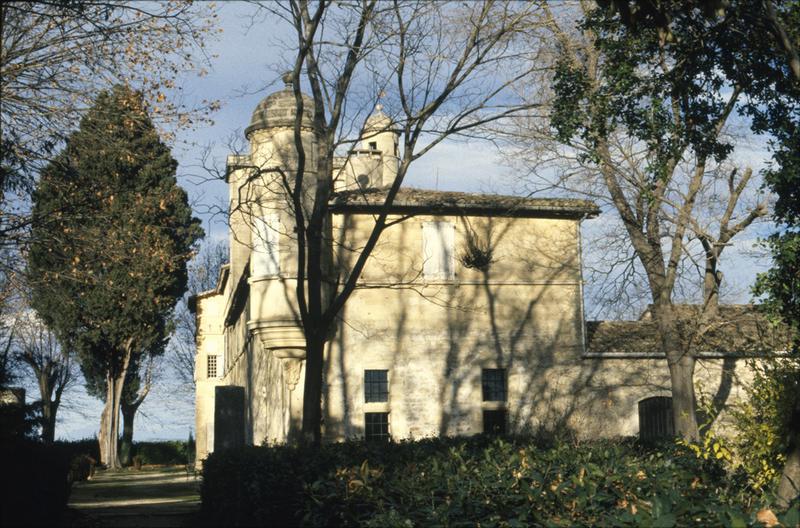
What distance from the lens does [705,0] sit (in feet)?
26.4

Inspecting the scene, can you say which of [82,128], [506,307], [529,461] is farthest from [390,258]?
[529,461]

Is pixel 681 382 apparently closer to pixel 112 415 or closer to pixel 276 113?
pixel 276 113

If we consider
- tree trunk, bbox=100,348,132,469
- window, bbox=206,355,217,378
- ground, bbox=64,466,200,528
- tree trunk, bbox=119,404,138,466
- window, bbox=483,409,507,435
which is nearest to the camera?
ground, bbox=64,466,200,528

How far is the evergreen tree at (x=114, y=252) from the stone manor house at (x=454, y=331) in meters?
3.33

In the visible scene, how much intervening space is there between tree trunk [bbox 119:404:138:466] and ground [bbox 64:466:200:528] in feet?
36.3

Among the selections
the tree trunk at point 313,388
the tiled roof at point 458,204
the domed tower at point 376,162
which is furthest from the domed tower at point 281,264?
the tree trunk at point 313,388

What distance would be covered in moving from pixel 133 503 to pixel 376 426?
6.32 metres

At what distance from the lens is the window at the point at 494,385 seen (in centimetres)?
2592

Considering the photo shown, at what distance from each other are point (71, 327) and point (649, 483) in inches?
1319

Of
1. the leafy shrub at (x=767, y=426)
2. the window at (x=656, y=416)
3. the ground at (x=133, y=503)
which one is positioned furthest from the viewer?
the window at (x=656, y=416)

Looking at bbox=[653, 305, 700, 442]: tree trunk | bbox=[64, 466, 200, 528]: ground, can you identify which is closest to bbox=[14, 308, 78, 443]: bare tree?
bbox=[64, 466, 200, 528]: ground

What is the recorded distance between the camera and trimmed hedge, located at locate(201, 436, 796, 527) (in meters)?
6.45

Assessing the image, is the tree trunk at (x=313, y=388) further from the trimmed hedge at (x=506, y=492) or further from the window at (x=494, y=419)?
the window at (x=494, y=419)

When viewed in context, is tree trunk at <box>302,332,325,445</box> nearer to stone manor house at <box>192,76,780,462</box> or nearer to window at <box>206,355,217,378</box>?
stone manor house at <box>192,76,780,462</box>
